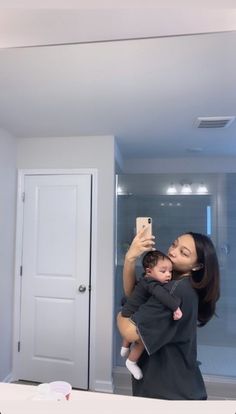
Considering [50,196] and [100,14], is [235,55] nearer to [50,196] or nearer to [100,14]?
[100,14]

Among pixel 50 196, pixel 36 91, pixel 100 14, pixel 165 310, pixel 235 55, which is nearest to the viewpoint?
pixel 100 14

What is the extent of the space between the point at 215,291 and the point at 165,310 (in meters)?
0.21

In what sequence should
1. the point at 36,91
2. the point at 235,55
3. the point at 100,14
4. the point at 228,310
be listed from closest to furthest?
the point at 100,14 < the point at 235,55 < the point at 36,91 < the point at 228,310

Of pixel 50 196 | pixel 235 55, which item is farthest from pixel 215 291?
pixel 50 196

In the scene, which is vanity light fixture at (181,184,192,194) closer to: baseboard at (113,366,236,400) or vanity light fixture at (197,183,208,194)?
vanity light fixture at (197,183,208,194)

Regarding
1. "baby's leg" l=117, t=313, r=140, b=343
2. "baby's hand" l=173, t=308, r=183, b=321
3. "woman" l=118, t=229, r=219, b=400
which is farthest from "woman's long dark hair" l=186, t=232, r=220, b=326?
"baby's leg" l=117, t=313, r=140, b=343

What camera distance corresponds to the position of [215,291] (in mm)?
916

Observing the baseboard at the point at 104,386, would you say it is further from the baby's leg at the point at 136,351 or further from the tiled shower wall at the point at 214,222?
the baby's leg at the point at 136,351

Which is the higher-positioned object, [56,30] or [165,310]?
[56,30]

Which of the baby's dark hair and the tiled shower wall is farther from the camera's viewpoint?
the tiled shower wall

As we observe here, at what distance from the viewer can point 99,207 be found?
2.33 metres

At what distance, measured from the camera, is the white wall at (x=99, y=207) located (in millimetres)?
2260

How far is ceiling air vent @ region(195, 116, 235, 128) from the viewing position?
1879mm

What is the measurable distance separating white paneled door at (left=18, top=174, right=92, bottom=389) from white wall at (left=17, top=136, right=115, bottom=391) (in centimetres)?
9
